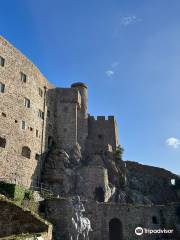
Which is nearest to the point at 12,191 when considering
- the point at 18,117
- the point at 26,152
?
the point at 26,152

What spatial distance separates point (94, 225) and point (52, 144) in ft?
62.2

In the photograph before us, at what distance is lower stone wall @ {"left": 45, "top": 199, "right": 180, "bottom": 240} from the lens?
3578 centimetres

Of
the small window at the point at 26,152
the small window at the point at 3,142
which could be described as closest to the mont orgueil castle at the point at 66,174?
the small window at the point at 3,142

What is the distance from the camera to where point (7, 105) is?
141ft

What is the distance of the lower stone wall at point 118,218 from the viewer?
1409 inches

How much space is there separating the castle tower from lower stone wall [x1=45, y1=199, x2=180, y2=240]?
17.2 meters

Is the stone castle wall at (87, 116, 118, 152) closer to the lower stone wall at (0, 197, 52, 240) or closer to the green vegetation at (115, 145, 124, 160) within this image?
the green vegetation at (115, 145, 124, 160)

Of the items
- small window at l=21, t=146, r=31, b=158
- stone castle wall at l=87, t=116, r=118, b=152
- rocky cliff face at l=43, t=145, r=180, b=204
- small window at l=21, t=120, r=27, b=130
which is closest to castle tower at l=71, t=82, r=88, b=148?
stone castle wall at l=87, t=116, r=118, b=152

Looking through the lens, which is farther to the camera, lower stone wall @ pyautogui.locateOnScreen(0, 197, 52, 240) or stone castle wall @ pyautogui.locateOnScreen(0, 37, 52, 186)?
stone castle wall @ pyautogui.locateOnScreen(0, 37, 52, 186)

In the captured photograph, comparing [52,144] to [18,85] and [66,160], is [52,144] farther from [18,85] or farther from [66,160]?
[18,85]

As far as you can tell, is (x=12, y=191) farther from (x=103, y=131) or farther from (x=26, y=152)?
(x=103, y=131)

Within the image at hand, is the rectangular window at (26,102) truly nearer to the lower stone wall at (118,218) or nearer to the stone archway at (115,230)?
the lower stone wall at (118,218)

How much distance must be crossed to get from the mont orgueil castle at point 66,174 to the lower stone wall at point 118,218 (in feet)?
0.39

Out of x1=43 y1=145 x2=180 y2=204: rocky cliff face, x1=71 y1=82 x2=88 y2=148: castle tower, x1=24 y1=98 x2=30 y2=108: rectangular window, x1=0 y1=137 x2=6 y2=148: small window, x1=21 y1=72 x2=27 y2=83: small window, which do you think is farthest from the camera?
x1=71 y1=82 x2=88 y2=148: castle tower
